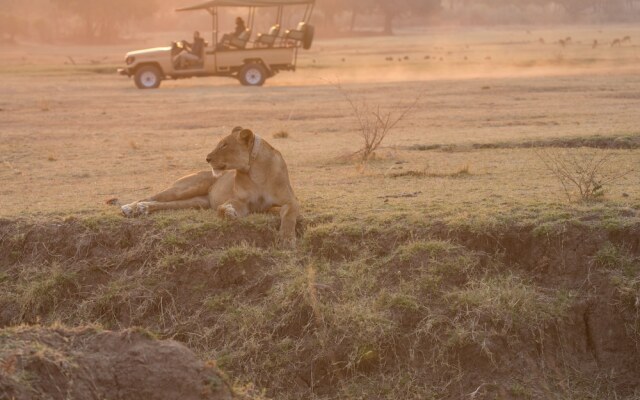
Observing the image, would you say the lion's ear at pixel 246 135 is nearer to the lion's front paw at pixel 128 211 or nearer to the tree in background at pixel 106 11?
the lion's front paw at pixel 128 211

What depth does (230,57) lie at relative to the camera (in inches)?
1142

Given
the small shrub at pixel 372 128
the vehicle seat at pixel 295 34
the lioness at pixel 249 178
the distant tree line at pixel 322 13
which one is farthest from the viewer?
the distant tree line at pixel 322 13

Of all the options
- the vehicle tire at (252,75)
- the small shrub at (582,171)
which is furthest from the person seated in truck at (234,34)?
the small shrub at (582,171)

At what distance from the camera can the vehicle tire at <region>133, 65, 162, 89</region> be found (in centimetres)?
2942

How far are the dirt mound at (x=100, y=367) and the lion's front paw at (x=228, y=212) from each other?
2758mm

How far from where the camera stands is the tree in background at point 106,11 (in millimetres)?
65062

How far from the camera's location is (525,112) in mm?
20016

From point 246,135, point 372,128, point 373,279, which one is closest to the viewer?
point 373,279

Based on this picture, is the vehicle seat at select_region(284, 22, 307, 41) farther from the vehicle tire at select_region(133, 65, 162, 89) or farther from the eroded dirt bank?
the eroded dirt bank

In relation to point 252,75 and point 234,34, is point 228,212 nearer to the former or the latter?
point 234,34

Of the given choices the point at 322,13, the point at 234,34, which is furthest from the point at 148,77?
the point at 322,13

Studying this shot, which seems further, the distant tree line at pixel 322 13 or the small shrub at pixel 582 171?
the distant tree line at pixel 322 13

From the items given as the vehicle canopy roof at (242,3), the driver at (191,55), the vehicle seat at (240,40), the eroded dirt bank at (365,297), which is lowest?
the eroded dirt bank at (365,297)

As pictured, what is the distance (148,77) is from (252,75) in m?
2.96
